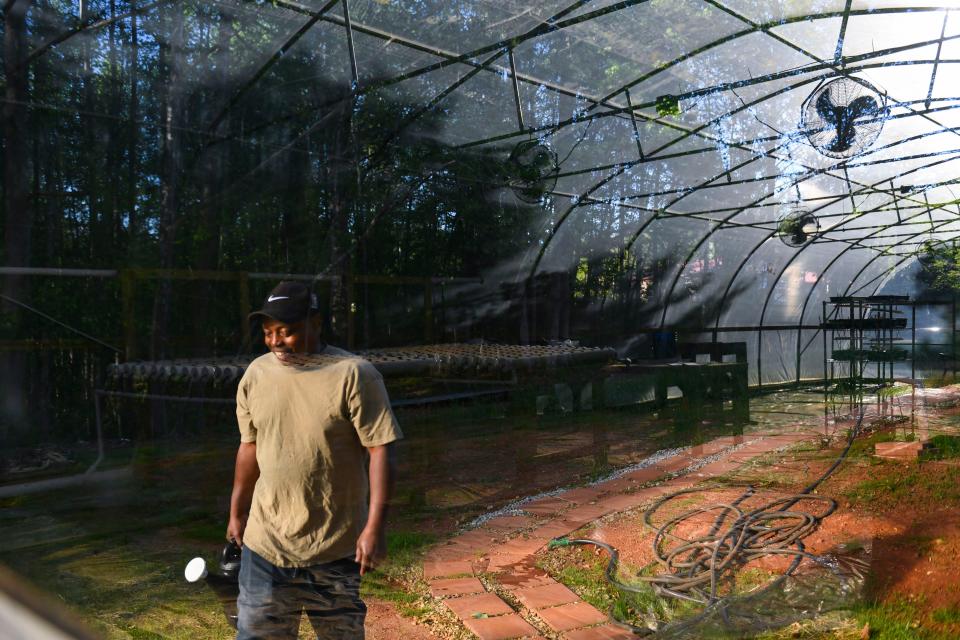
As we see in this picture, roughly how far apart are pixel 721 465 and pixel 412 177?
3.63ft

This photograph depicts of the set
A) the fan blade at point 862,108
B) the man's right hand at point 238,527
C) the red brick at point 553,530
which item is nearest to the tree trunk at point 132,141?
the man's right hand at point 238,527

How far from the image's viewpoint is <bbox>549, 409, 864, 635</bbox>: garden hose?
4.01 feet

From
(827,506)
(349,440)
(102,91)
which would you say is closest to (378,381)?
(349,440)

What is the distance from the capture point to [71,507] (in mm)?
2230

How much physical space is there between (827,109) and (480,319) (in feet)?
3.10

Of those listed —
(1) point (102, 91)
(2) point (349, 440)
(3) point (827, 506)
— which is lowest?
(3) point (827, 506)

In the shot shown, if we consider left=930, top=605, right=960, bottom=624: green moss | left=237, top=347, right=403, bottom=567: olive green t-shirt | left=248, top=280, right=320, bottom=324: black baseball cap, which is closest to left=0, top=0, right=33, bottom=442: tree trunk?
left=248, top=280, right=320, bottom=324: black baseball cap

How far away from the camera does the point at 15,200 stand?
2088mm

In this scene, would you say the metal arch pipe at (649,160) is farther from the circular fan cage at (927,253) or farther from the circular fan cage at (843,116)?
the circular fan cage at (927,253)

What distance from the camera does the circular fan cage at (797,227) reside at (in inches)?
57.9

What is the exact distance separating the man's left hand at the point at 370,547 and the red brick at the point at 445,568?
0.67 feet

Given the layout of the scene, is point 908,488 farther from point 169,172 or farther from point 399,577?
point 169,172

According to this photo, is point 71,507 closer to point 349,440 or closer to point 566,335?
point 349,440

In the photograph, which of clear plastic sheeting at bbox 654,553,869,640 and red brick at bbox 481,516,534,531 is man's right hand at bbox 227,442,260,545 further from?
clear plastic sheeting at bbox 654,553,869,640
